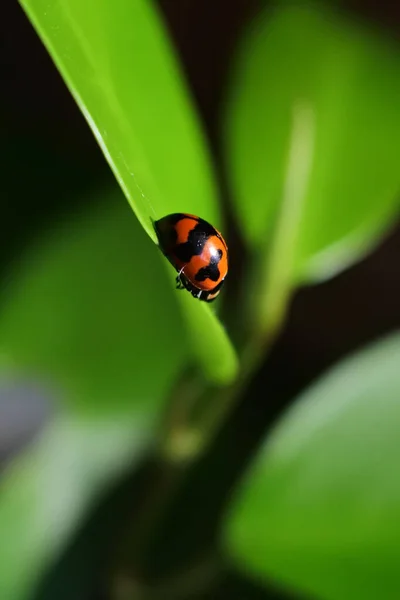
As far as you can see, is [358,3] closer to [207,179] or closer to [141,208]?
[207,179]

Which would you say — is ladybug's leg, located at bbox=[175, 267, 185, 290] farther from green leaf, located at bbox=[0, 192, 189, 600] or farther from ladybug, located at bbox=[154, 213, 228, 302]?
green leaf, located at bbox=[0, 192, 189, 600]

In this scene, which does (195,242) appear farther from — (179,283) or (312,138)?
(312,138)

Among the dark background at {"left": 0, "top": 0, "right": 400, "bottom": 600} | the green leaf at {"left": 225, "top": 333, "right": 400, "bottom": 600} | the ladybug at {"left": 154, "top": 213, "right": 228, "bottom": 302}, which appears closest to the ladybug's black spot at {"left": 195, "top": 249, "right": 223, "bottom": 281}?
the ladybug at {"left": 154, "top": 213, "right": 228, "bottom": 302}

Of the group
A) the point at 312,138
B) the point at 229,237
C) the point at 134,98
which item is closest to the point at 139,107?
the point at 134,98

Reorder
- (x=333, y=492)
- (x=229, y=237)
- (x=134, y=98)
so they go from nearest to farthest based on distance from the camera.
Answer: (x=134, y=98) → (x=333, y=492) → (x=229, y=237)

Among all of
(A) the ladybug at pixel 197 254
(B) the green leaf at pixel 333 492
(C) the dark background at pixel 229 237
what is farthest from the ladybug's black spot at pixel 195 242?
(C) the dark background at pixel 229 237

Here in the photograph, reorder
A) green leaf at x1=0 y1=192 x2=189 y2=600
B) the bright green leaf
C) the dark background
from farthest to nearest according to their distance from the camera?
the dark background
green leaf at x1=0 y1=192 x2=189 y2=600
the bright green leaf
